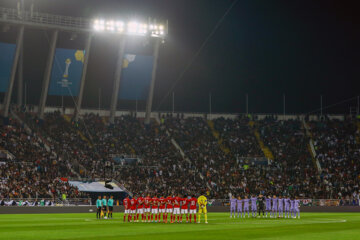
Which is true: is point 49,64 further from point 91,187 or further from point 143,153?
point 91,187

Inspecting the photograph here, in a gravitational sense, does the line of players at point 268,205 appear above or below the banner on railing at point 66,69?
below

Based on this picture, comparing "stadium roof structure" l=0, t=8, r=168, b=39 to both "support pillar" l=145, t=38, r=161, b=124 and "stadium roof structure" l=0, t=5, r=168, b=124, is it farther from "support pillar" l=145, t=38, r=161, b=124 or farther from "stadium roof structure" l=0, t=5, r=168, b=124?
"support pillar" l=145, t=38, r=161, b=124

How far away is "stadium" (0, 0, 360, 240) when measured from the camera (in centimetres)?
5769

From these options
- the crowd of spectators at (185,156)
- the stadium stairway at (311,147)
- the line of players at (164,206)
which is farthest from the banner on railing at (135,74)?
the line of players at (164,206)

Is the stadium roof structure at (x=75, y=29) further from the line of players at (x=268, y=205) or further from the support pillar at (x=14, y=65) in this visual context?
the line of players at (x=268, y=205)

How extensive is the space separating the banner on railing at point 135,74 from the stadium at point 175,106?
0.49 feet

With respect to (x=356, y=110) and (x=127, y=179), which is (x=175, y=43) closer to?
(x=127, y=179)

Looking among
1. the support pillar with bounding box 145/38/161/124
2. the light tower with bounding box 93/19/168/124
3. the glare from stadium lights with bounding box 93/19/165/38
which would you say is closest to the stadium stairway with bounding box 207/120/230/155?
the support pillar with bounding box 145/38/161/124

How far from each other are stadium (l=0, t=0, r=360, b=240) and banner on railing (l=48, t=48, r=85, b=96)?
0.40 feet

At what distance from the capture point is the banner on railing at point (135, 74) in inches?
2680

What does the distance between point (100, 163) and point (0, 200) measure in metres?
15.3

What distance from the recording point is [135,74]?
68.6 m

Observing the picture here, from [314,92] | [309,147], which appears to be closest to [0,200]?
[309,147]

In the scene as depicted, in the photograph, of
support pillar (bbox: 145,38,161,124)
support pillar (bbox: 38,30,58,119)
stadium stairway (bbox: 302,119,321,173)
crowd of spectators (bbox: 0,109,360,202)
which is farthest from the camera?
stadium stairway (bbox: 302,119,321,173)
